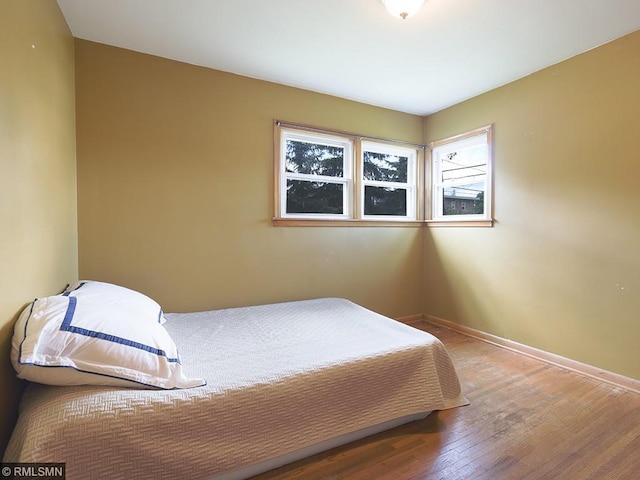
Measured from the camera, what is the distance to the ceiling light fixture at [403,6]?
6.18 feet

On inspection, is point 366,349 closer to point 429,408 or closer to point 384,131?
point 429,408

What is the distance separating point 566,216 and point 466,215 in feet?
3.28

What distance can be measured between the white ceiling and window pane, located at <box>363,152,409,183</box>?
904 mm

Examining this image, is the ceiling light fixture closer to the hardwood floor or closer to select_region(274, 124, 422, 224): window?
select_region(274, 124, 422, 224): window

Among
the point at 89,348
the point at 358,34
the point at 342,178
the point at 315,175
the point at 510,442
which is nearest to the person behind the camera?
the point at 89,348

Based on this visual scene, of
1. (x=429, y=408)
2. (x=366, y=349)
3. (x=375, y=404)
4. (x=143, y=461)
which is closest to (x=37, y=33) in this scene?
(x=143, y=461)

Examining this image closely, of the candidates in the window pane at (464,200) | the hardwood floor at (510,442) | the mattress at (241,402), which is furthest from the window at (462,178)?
the mattress at (241,402)

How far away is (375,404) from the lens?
1.75 m

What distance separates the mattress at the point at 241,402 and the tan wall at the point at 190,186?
609 millimetres

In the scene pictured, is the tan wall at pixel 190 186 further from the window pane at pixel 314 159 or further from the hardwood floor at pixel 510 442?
the hardwood floor at pixel 510 442

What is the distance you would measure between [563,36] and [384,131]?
5.73ft

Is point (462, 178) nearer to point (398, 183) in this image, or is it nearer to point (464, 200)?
point (464, 200)

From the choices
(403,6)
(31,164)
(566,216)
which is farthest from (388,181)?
(31,164)

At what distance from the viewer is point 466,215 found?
3564 millimetres
